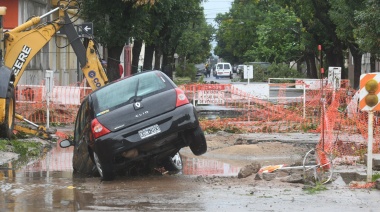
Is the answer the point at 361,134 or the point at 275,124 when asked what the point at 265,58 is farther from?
the point at 361,134

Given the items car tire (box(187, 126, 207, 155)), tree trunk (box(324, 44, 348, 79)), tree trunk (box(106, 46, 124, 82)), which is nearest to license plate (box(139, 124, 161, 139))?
car tire (box(187, 126, 207, 155))

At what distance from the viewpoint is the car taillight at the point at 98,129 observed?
1130 cm

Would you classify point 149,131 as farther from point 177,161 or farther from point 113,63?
point 113,63

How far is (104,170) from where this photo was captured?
1159cm

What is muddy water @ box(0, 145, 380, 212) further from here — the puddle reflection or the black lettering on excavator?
the black lettering on excavator

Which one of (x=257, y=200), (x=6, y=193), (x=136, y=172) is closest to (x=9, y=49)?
(x=136, y=172)

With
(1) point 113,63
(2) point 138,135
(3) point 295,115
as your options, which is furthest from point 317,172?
(1) point 113,63

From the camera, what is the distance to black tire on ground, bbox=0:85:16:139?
16.2 meters

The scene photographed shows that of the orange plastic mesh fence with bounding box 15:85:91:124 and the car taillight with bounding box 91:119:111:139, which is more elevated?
the car taillight with bounding box 91:119:111:139

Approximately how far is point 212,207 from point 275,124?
43.9ft

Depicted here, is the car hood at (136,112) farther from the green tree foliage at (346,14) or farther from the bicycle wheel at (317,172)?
the green tree foliage at (346,14)

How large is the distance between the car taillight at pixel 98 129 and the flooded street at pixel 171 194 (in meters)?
0.74

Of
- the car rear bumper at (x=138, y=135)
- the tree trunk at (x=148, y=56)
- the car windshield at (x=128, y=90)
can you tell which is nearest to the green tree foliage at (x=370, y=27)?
the car windshield at (x=128, y=90)

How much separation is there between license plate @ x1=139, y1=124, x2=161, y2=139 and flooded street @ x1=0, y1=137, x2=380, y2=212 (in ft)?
2.32
